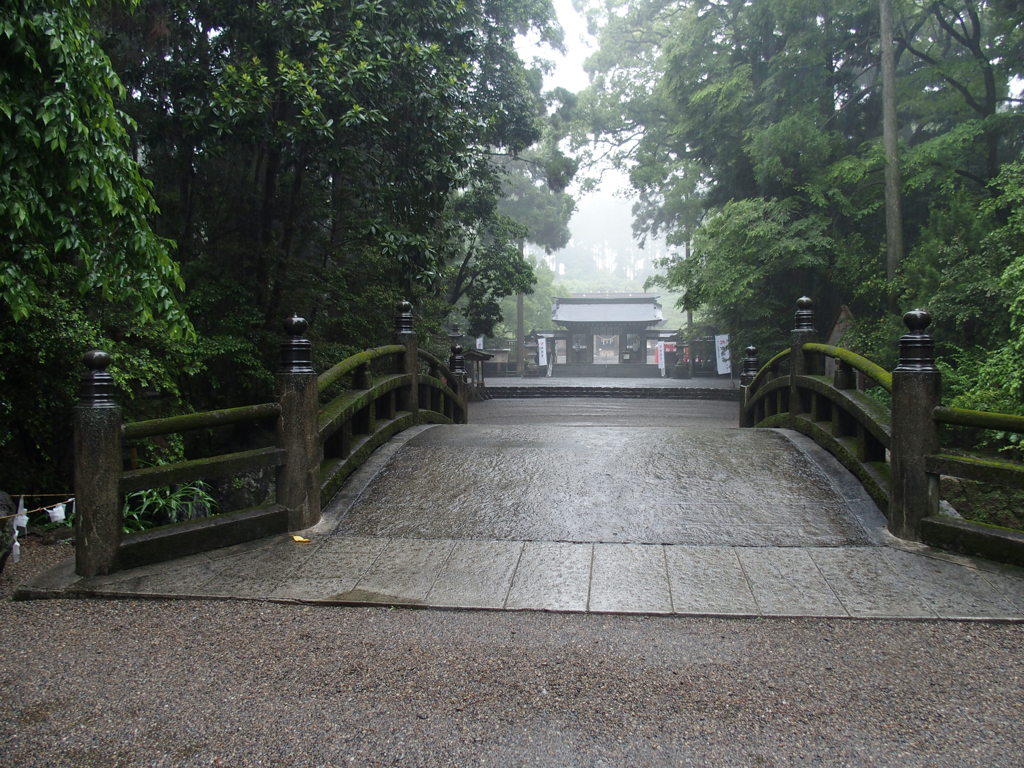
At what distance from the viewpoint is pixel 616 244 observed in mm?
106562

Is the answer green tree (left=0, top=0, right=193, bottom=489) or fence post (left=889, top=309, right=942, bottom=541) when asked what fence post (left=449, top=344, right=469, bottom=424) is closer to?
green tree (left=0, top=0, right=193, bottom=489)

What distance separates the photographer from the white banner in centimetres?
3145

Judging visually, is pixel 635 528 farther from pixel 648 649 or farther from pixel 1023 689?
pixel 1023 689

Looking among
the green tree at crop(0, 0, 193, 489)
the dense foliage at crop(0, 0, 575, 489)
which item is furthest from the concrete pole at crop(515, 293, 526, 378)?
the green tree at crop(0, 0, 193, 489)

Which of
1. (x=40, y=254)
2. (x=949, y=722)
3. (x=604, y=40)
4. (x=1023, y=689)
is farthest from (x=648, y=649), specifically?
(x=604, y=40)

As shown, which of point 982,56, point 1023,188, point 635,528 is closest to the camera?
point 635,528

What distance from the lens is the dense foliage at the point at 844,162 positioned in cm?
1348

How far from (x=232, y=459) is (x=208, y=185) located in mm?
8234

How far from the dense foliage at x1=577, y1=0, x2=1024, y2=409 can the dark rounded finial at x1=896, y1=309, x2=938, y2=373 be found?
25.2 ft

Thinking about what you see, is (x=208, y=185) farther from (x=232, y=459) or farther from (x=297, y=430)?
(x=232, y=459)

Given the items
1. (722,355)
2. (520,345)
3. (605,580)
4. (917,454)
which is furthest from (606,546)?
(520,345)

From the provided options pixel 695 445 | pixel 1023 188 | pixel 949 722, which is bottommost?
pixel 949 722

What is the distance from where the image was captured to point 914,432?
4.16 meters

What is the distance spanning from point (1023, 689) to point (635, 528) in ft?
7.03
